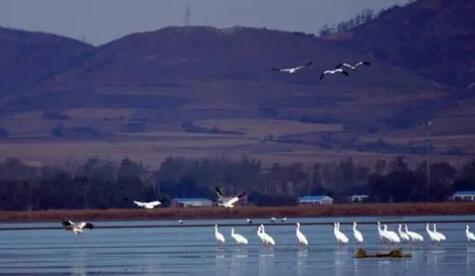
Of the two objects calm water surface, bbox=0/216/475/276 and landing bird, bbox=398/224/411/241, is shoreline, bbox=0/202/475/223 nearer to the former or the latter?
calm water surface, bbox=0/216/475/276

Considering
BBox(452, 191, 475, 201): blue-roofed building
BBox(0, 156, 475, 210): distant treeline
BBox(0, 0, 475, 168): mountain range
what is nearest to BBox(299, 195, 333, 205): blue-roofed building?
BBox(0, 156, 475, 210): distant treeline

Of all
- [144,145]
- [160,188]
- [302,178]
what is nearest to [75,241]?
[160,188]

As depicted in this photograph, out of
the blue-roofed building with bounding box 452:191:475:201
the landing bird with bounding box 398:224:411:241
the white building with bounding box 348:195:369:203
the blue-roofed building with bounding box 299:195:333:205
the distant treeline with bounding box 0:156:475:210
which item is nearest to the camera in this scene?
the landing bird with bounding box 398:224:411:241

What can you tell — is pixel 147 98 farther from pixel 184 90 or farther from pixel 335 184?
pixel 335 184

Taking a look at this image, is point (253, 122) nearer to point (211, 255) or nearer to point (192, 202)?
point (192, 202)

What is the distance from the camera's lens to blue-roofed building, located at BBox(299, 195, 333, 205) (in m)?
102

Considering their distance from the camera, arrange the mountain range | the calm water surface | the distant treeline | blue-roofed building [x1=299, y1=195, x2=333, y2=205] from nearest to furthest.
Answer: the calm water surface, the distant treeline, blue-roofed building [x1=299, y1=195, x2=333, y2=205], the mountain range

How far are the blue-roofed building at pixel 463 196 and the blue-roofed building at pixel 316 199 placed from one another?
7.32 metres

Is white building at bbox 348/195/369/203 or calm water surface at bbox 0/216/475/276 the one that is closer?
calm water surface at bbox 0/216/475/276

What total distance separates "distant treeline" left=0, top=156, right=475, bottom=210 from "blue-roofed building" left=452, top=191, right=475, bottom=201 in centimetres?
59

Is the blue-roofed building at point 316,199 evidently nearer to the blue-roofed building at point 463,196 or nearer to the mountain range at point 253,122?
the blue-roofed building at point 463,196

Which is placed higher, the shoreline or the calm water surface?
the calm water surface

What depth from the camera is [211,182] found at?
117625mm

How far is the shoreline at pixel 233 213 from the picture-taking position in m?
82.2
